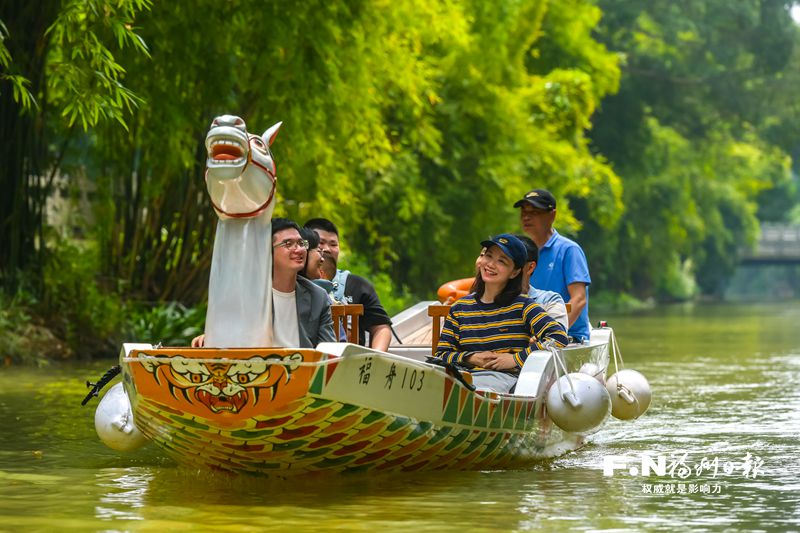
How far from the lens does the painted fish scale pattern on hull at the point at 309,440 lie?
8352 millimetres

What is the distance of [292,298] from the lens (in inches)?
348

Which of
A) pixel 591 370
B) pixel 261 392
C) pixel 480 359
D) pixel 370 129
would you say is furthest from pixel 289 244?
pixel 370 129

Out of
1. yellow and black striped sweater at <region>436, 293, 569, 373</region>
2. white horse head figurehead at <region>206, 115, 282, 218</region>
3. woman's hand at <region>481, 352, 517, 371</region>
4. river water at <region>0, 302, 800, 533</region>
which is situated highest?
white horse head figurehead at <region>206, 115, 282, 218</region>

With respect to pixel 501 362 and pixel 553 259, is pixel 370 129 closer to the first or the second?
pixel 553 259

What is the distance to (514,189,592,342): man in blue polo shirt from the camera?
37.7ft

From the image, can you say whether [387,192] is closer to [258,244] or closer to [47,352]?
[47,352]

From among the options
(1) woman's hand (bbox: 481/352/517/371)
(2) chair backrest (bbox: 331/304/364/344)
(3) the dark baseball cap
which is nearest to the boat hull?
(1) woman's hand (bbox: 481/352/517/371)

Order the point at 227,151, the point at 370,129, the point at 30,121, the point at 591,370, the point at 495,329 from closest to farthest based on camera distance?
1. the point at 227,151
2. the point at 495,329
3. the point at 591,370
4. the point at 30,121
5. the point at 370,129

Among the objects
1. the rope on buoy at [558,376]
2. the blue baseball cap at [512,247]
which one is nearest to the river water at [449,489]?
the rope on buoy at [558,376]

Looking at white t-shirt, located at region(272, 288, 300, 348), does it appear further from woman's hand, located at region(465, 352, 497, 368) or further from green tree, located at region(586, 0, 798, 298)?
green tree, located at region(586, 0, 798, 298)

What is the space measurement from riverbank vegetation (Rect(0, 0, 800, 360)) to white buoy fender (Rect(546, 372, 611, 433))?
4906 mm

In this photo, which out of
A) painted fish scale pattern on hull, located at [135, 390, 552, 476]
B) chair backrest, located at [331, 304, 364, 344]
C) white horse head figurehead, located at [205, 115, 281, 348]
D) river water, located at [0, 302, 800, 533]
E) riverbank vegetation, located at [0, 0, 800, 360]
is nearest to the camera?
river water, located at [0, 302, 800, 533]

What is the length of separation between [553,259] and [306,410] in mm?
3810

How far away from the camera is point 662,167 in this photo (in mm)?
49688
